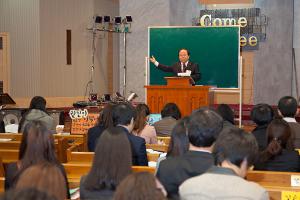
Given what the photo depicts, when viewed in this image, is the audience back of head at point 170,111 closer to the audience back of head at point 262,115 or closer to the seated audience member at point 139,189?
the audience back of head at point 262,115

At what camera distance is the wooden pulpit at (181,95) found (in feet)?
30.8

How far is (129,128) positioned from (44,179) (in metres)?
2.54

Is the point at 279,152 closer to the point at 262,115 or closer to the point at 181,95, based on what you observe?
the point at 262,115

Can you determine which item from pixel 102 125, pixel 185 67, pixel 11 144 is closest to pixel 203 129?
pixel 102 125

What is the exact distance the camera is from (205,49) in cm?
1287

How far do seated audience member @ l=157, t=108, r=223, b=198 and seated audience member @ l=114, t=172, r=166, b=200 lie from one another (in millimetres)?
1156

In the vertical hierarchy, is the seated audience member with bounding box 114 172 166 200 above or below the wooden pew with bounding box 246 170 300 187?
above

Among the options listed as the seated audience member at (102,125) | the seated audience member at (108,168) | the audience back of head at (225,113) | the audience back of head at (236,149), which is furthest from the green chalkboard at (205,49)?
the audience back of head at (236,149)

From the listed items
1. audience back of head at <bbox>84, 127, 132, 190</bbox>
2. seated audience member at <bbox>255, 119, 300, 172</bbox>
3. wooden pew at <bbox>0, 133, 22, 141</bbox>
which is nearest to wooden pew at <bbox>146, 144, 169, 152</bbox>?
seated audience member at <bbox>255, 119, 300, 172</bbox>

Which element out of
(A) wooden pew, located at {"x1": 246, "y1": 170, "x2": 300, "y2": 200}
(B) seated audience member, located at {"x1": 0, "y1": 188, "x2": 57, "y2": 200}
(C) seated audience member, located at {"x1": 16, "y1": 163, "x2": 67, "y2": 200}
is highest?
(B) seated audience member, located at {"x1": 0, "y1": 188, "x2": 57, "y2": 200}

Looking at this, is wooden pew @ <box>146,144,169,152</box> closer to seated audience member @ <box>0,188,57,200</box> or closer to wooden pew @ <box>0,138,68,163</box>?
wooden pew @ <box>0,138,68,163</box>

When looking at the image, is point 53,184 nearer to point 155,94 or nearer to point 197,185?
point 197,185

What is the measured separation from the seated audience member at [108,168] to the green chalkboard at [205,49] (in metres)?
9.44

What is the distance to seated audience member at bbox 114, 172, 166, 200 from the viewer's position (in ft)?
6.88
